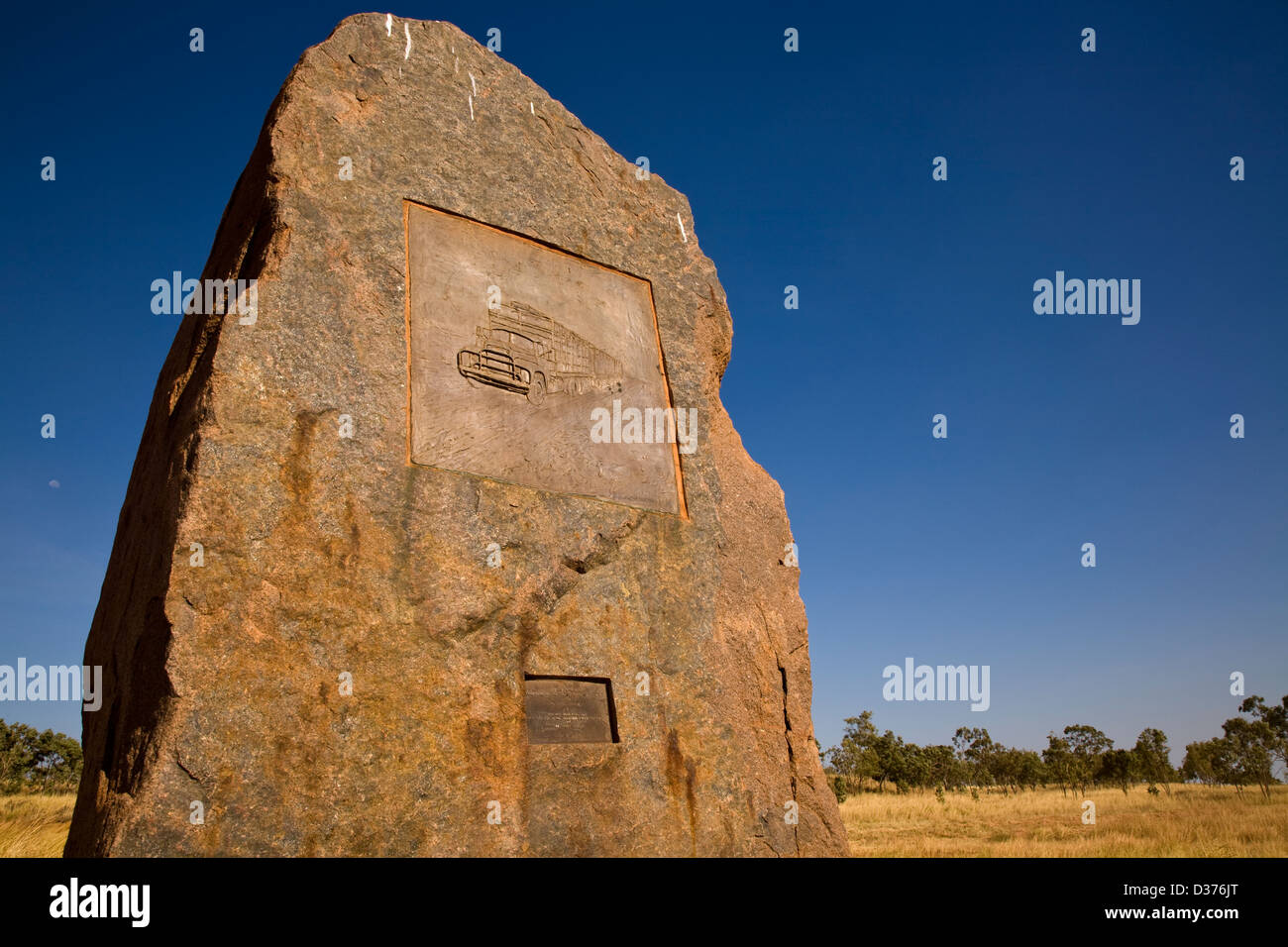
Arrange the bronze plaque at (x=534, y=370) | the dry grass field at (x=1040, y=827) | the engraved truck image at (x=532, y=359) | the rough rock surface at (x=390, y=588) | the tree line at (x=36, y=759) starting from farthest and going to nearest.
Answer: the tree line at (x=36, y=759), the dry grass field at (x=1040, y=827), the engraved truck image at (x=532, y=359), the bronze plaque at (x=534, y=370), the rough rock surface at (x=390, y=588)

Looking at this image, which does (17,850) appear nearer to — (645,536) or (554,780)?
(554,780)

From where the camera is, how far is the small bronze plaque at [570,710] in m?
3.34

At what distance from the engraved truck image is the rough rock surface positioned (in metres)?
0.39

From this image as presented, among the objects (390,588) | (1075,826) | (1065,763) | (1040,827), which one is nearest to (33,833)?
(390,588)

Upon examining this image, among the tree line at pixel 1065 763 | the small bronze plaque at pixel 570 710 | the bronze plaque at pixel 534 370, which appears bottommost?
the tree line at pixel 1065 763

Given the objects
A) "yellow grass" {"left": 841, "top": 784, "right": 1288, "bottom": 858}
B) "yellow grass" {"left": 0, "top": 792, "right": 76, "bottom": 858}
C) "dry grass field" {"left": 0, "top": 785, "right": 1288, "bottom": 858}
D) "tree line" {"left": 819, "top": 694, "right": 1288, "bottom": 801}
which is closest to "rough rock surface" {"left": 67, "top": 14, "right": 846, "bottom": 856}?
"yellow grass" {"left": 0, "top": 792, "right": 76, "bottom": 858}

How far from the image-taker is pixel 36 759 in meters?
15.6

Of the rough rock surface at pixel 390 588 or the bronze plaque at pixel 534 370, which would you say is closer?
the rough rock surface at pixel 390 588

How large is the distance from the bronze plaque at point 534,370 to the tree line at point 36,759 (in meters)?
15.2

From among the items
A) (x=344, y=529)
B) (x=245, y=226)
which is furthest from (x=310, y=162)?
(x=344, y=529)

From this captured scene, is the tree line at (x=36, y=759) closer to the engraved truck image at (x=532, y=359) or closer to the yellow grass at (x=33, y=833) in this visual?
the yellow grass at (x=33, y=833)

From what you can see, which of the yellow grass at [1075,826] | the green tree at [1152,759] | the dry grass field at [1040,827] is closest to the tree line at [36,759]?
the dry grass field at [1040,827]

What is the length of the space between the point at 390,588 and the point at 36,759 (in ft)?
55.1

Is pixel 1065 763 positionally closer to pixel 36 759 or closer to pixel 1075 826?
pixel 1075 826
